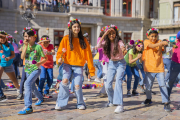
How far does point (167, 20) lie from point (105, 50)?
21.8 m

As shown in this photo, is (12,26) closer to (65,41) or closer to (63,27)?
(63,27)

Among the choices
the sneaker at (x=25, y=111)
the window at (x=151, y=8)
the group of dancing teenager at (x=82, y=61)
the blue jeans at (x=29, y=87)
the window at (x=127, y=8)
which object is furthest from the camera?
the window at (x=151, y=8)

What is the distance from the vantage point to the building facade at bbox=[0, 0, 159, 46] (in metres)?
21.8

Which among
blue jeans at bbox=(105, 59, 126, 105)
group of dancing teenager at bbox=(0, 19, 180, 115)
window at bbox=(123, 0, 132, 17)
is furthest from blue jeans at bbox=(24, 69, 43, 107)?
window at bbox=(123, 0, 132, 17)

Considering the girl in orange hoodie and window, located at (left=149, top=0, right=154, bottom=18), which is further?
window, located at (left=149, top=0, right=154, bottom=18)

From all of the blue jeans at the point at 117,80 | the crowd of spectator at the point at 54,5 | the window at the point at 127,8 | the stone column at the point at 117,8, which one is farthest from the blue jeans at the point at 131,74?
the window at the point at 127,8

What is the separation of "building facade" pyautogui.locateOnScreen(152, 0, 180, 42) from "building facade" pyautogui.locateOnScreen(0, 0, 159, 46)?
6.79 ft

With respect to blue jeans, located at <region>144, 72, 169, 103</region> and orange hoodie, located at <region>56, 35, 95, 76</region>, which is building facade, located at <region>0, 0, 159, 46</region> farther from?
blue jeans, located at <region>144, 72, 169, 103</region>

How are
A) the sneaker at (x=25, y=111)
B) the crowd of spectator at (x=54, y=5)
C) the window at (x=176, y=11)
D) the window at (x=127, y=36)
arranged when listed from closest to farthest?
the sneaker at (x=25, y=111) < the crowd of spectator at (x=54, y=5) < the window at (x=176, y=11) < the window at (x=127, y=36)

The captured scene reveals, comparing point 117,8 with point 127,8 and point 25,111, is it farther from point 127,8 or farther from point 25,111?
point 25,111

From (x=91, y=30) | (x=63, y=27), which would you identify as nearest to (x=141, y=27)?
(x=91, y=30)

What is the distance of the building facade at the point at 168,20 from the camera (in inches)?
946

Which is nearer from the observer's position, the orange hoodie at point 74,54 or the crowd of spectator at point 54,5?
the orange hoodie at point 74,54

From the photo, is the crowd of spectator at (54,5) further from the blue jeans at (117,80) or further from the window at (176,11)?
the blue jeans at (117,80)
